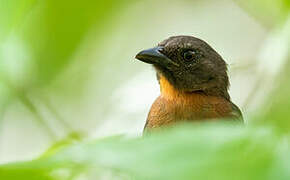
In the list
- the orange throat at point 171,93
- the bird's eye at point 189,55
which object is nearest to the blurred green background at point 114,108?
the orange throat at point 171,93

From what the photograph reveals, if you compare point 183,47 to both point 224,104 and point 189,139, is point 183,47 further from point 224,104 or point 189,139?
point 189,139

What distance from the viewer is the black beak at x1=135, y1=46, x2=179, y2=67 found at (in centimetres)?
448

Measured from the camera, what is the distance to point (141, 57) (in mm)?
4465

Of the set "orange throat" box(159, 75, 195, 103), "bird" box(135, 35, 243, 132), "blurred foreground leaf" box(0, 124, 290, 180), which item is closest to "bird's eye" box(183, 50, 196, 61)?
"bird" box(135, 35, 243, 132)

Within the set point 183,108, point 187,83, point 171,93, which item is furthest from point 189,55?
point 183,108

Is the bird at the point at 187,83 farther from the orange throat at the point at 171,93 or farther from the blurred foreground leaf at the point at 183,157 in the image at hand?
the blurred foreground leaf at the point at 183,157

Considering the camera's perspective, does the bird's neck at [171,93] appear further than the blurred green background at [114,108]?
Yes

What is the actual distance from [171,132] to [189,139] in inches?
1.7

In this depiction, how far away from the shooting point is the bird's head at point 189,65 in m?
4.67

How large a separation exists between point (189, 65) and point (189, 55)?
0.08 meters

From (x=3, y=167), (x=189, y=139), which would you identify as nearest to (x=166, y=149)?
(x=189, y=139)

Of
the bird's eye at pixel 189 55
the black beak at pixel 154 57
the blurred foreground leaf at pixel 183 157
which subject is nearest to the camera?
the blurred foreground leaf at pixel 183 157

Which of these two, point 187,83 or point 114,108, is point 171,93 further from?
point 114,108

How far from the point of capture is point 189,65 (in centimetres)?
486
